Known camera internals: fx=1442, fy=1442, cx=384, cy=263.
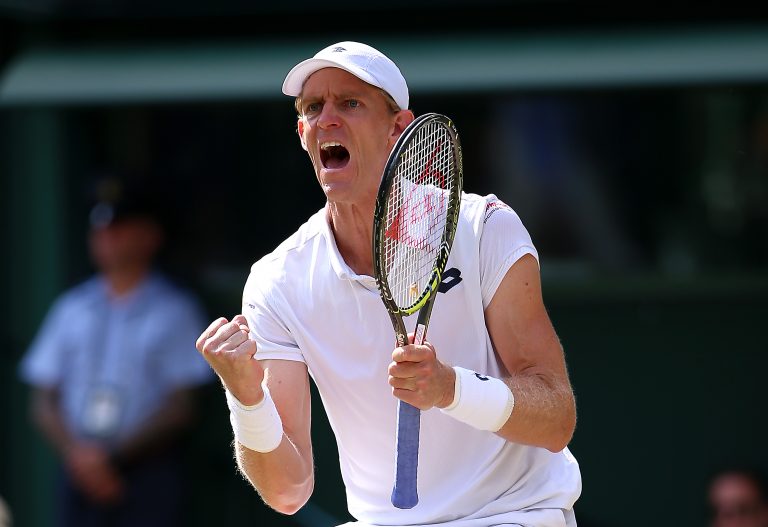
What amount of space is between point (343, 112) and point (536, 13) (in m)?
3.36

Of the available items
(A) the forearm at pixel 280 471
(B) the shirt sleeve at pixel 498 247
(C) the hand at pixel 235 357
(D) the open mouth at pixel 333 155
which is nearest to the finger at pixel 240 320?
(C) the hand at pixel 235 357

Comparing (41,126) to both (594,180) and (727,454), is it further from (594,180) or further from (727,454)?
(727,454)

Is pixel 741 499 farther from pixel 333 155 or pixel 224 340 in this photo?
pixel 224 340

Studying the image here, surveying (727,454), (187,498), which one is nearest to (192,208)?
(187,498)

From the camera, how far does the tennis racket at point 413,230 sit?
3061 mm

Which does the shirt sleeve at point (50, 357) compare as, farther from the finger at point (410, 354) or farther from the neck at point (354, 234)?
the finger at point (410, 354)

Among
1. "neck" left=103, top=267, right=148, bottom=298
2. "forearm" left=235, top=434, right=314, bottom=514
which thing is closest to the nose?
"forearm" left=235, top=434, right=314, bottom=514

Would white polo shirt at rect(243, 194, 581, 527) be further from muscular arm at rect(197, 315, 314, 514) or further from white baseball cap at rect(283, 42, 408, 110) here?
white baseball cap at rect(283, 42, 408, 110)

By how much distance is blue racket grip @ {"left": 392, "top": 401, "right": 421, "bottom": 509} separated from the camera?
120 inches

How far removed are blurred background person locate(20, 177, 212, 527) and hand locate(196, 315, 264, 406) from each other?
336cm

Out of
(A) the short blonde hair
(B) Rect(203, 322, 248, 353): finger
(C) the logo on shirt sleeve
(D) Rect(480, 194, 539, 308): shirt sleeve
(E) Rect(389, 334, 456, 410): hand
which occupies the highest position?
(A) the short blonde hair

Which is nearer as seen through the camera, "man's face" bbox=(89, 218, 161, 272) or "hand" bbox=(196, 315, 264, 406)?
"hand" bbox=(196, 315, 264, 406)

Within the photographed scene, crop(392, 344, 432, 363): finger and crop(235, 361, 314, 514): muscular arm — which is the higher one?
crop(392, 344, 432, 363): finger

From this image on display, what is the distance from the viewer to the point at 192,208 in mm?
7219
